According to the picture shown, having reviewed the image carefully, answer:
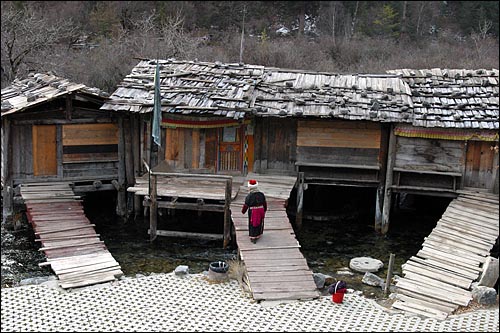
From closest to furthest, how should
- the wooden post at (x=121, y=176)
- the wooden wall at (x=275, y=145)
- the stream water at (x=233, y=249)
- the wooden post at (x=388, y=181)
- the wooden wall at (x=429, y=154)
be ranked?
the stream water at (x=233, y=249) < the wooden wall at (x=429, y=154) < the wooden post at (x=388, y=181) < the wooden wall at (x=275, y=145) < the wooden post at (x=121, y=176)

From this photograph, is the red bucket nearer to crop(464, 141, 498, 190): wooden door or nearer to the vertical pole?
the vertical pole

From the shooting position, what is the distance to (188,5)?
4453cm

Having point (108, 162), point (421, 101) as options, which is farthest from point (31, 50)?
point (421, 101)

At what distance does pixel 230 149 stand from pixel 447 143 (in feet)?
22.1

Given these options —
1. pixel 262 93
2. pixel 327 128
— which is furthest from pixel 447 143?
pixel 262 93

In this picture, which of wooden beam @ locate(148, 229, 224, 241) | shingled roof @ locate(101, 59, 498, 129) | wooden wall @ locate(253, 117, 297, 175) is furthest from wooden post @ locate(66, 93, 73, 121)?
wooden wall @ locate(253, 117, 297, 175)

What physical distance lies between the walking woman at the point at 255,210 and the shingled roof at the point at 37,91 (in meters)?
6.83

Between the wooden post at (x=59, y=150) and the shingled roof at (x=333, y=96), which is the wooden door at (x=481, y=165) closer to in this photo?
the shingled roof at (x=333, y=96)

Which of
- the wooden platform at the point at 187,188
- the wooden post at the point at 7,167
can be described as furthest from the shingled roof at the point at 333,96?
the wooden post at the point at 7,167

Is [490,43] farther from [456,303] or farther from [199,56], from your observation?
[456,303]

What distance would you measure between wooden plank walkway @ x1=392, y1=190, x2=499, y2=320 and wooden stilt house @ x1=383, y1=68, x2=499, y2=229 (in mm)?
695

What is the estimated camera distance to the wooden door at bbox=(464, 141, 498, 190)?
21484 mm

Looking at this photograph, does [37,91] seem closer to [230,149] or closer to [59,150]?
[59,150]

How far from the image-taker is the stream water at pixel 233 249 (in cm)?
1911
